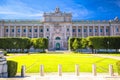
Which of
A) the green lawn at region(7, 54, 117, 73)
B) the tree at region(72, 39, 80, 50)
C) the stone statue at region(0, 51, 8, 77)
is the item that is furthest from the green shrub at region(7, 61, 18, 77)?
the tree at region(72, 39, 80, 50)

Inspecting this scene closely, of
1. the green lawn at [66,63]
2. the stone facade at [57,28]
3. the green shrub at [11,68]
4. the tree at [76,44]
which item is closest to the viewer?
the green shrub at [11,68]

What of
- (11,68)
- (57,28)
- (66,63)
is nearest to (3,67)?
(11,68)

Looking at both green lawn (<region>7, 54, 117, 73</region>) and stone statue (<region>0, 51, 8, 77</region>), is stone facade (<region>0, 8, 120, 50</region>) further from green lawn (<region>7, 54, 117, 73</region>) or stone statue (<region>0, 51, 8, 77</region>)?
stone statue (<region>0, 51, 8, 77</region>)

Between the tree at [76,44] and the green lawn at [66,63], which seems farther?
the tree at [76,44]

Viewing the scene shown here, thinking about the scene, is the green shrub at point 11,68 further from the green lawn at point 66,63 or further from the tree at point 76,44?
the tree at point 76,44

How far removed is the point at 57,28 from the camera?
86312 mm

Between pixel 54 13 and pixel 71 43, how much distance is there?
2487cm

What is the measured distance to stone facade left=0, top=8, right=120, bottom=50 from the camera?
8588 centimetres

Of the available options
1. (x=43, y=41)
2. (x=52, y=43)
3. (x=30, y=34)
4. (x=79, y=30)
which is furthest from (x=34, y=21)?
(x=43, y=41)

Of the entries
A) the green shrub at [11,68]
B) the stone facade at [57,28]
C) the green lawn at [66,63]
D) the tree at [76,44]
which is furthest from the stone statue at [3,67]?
the stone facade at [57,28]

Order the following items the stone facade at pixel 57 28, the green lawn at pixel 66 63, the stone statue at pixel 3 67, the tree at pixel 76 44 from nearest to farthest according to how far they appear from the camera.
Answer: the stone statue at pixel 3 67, the green lawn at pixel 66 63, the tree at pixel 76 44, the stone facade at pixel 57 28

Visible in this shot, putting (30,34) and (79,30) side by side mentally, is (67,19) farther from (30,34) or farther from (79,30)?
(30,34)

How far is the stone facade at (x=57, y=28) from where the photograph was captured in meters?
85.9

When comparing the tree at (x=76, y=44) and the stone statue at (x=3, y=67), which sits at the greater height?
the tree at (x=76, y=44)
